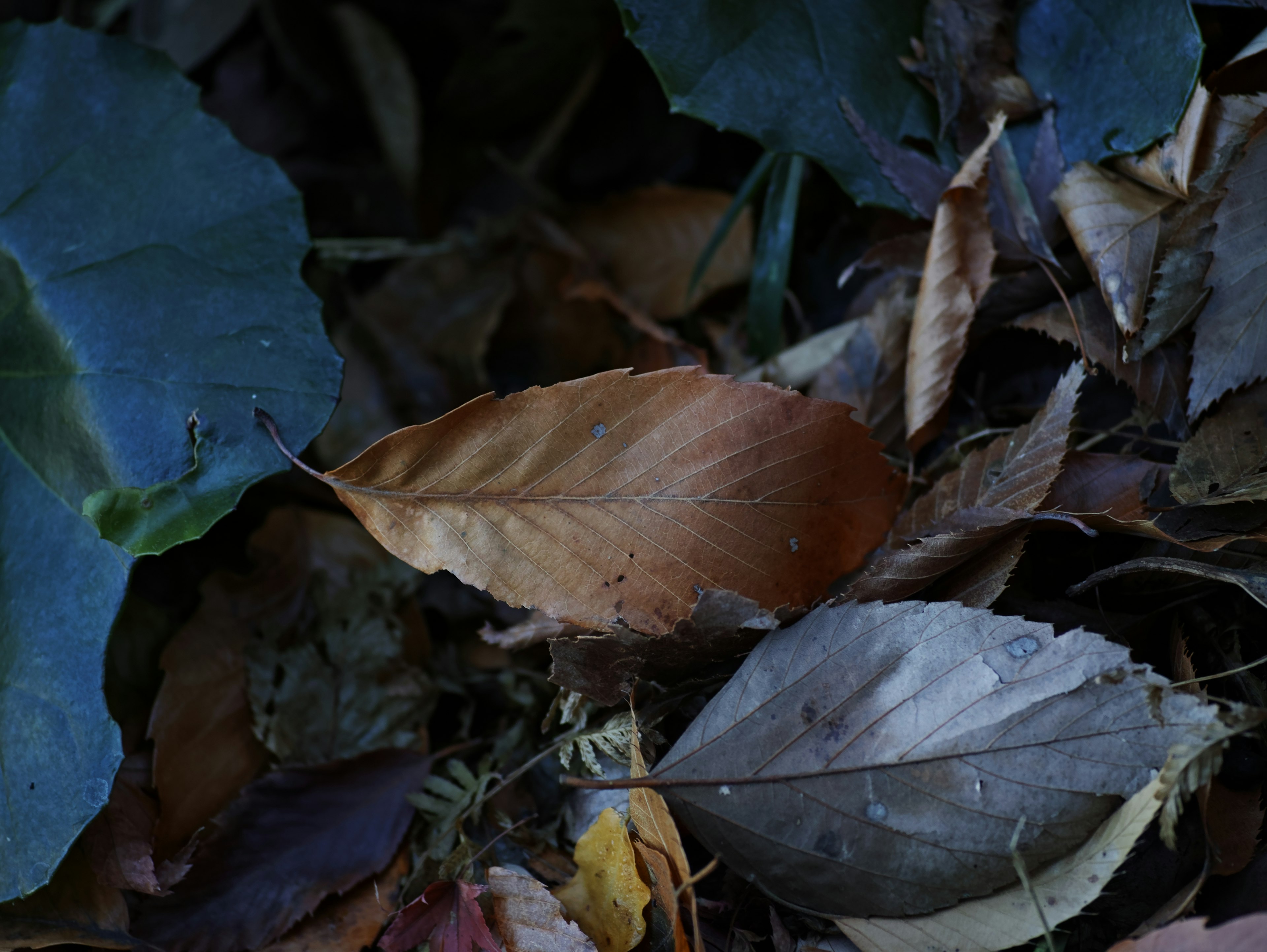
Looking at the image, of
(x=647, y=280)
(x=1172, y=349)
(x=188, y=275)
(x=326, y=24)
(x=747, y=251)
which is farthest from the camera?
(x=326, y=24)

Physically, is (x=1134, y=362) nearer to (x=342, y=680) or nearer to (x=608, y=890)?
(x=608, y=890)

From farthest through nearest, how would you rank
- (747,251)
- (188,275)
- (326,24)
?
(326,24)
(747,251)
(188,275)

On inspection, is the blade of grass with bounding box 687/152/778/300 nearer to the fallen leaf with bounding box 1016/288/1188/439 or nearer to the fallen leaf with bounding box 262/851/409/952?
the fallen leaf with bounding box 1016/288/1188/439

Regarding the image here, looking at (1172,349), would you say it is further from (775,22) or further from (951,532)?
(775,22)

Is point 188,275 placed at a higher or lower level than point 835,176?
lower

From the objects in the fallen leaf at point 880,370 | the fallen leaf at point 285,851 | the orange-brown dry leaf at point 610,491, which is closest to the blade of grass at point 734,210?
the fallen leaf at point 880,370

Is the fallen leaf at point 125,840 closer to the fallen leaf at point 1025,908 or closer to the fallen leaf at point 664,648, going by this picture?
the fallen leaf at point 664,648

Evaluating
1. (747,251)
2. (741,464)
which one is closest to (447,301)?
(747,251)
